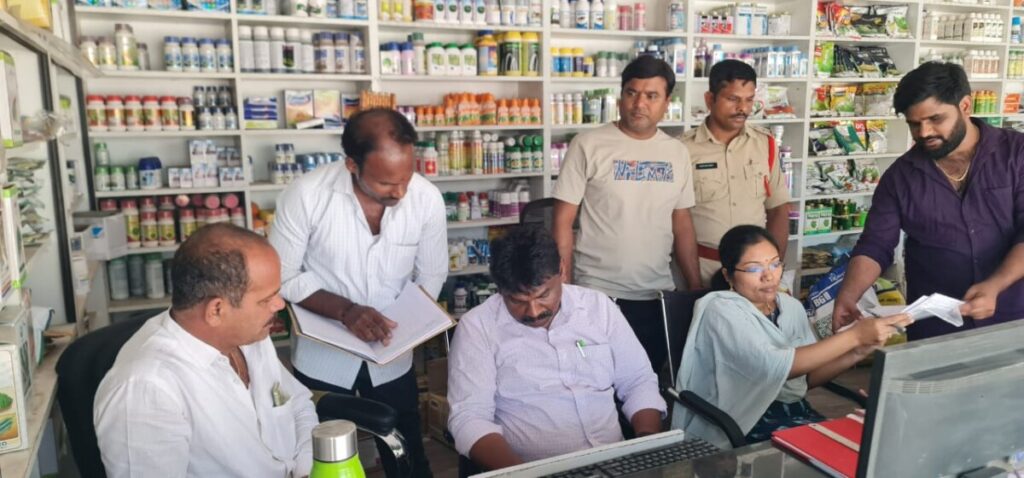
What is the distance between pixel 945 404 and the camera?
1026 mm

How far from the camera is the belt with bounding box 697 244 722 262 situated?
121 inches

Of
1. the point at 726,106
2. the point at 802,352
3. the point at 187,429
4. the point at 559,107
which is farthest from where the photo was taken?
the point at 559,107

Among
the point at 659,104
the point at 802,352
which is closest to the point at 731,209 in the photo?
the point at 659,104

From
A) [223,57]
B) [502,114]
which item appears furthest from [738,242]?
[223,57]

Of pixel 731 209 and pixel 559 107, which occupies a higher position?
Result: pixel 559 107

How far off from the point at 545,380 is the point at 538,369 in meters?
0.03

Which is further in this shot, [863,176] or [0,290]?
[863,176]

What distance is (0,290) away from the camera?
1.45 m

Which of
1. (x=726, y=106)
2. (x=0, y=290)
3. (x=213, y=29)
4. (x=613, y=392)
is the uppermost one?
(x=213, y=29)

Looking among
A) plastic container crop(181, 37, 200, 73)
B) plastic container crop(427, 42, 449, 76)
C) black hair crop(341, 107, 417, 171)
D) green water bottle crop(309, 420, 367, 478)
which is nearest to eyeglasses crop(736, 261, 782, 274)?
black hair crop(341, 107, 417, 171)

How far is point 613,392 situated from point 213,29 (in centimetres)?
302

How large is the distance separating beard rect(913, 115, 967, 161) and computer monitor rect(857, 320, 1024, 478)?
132 centimetres

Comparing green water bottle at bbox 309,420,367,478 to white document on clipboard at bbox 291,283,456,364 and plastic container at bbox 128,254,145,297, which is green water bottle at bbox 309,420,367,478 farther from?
plastic container at bbox 128,254,145,297

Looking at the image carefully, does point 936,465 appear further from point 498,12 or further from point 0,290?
point 498,12
